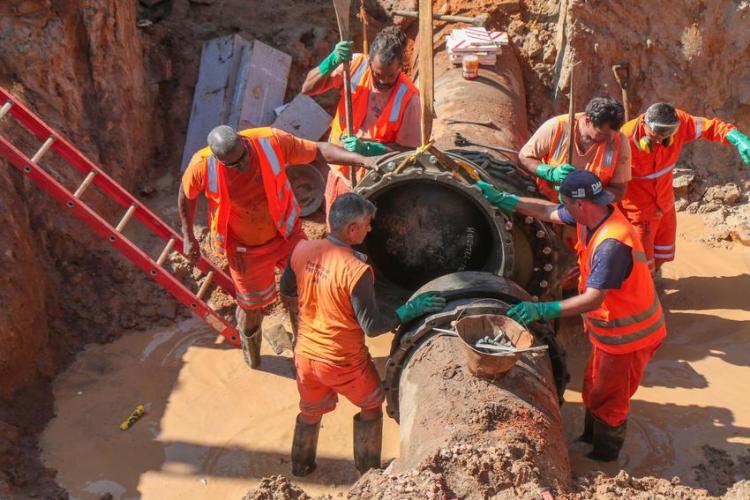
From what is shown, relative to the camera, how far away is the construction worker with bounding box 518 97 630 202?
A: 490cm

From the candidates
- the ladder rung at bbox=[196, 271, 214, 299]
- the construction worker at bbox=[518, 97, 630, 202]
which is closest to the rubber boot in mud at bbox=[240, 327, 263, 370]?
the ladder rung at bbox=[196, 271, 214, 299]

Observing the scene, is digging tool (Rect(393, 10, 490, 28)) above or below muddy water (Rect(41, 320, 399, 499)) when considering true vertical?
above

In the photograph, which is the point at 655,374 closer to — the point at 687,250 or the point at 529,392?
the point at 687,250

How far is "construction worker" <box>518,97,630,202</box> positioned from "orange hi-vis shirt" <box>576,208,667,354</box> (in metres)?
0.82

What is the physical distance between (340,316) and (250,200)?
140 centimetres

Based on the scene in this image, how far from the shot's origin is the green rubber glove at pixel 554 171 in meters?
4.86

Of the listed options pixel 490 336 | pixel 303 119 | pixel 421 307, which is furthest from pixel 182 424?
pixel 303 119

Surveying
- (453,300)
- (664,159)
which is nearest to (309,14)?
(664,159)

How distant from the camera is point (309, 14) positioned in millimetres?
7855

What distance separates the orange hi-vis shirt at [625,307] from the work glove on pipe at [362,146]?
1555 millimetres

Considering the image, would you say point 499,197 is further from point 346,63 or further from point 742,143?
point 742,143

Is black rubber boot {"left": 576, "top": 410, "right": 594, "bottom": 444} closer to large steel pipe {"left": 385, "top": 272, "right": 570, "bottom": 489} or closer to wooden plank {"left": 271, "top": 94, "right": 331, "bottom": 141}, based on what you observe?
large steel pipe {"left": 385, "top": 272, "right": 570, "bottom": 489}

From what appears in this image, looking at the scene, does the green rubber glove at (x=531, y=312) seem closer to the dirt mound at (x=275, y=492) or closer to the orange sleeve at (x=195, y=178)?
the dirt mound at (x=275, y=492)

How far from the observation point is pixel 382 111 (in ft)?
17.7
